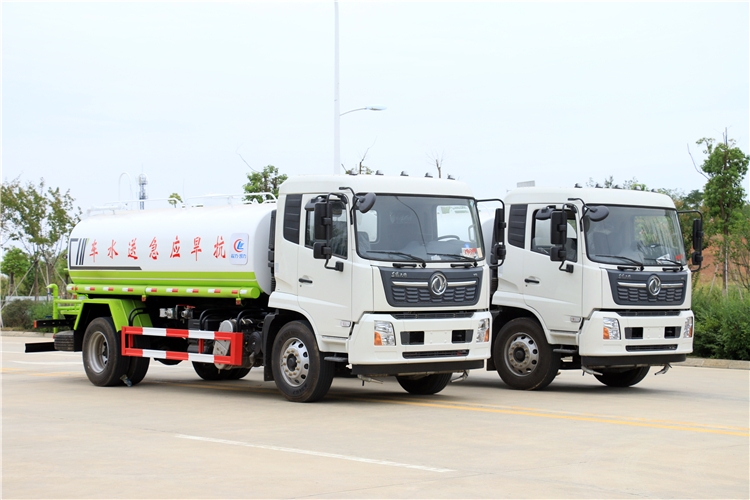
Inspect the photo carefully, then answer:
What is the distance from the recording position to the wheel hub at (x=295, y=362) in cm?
1356

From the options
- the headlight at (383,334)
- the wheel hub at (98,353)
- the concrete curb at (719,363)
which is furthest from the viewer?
the concrete curb at (719,363)

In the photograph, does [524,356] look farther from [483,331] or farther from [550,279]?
[483,331]

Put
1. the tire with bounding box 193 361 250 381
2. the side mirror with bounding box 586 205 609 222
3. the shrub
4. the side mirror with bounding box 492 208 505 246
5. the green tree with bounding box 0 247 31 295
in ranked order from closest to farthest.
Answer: the side mirror with bounding box 586 205 609 222 < the side mirror with bounding box 492 208 505 246 < the tire with bounding box 193 361 250 381 < the shrub < the green tree with bounding box 0 247 31 295

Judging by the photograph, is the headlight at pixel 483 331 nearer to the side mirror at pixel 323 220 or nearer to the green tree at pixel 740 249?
the side mirror at pixel 323 220

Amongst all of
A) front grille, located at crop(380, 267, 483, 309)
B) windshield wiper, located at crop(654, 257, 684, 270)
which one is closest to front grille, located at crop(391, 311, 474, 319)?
front grille, located at crop(380, 267, 483, 309)

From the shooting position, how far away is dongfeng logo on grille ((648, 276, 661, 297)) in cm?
1493

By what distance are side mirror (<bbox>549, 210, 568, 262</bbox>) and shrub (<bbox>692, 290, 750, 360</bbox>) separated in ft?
25.7

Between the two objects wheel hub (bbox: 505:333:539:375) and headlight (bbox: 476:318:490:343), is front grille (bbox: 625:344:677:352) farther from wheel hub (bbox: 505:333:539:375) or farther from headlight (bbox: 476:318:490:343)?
headlight (bbox: 476:318:490:343)

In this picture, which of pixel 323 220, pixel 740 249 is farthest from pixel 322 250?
pixel 740 249

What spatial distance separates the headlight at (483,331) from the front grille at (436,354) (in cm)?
29

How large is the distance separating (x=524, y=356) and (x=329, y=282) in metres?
3.85

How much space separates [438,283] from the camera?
43.3ft

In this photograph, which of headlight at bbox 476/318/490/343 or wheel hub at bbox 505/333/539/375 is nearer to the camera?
headlight at bbox 476/318/490/343

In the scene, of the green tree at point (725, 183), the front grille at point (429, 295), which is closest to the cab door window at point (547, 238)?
the front grille at point (429, 295)
